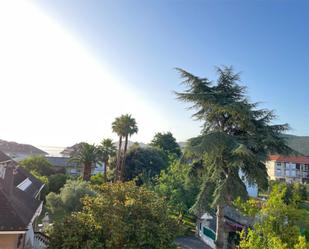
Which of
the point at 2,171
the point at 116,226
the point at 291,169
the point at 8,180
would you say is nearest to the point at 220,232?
the point at 116,226

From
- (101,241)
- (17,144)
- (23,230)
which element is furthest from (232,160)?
(17,144)

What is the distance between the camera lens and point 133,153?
49.6 metres

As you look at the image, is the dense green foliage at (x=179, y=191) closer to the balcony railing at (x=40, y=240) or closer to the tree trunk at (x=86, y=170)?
the tree trunk at (x=86, y=170)

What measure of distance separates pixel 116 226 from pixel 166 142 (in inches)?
2266

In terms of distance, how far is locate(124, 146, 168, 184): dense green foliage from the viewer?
155ft

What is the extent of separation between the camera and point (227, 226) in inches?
1113

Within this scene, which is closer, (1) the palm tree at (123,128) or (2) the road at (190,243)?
(2) the road at (190,243)

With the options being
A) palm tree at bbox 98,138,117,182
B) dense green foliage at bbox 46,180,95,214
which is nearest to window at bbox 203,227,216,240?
dense green foliage at bbox 46,180,95,214

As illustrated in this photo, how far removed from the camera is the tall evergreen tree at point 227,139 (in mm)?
17266

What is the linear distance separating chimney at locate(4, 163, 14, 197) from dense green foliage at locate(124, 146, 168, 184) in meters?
33.3

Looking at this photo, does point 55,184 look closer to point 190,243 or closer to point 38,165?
point 38,165

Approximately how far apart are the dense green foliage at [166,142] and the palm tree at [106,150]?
18352mm

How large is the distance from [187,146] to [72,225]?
9184 mm

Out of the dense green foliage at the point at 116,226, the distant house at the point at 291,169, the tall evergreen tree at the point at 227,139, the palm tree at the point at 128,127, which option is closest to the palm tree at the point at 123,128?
the palm tree at the point at 128,127
